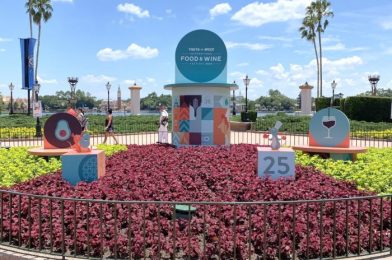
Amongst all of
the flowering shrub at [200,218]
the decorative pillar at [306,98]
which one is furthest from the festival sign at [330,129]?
the decorative pillar at [306,98]

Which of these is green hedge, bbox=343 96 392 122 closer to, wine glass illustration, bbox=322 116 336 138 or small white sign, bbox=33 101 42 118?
wine glass illustration, bbox=322 116 336 138

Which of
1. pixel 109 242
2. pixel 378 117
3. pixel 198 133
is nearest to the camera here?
pixel 109 242

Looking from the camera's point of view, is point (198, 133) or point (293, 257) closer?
point (293, 257)

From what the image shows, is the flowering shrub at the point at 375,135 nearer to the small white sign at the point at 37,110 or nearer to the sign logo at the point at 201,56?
the sign logo at the point at 201,56

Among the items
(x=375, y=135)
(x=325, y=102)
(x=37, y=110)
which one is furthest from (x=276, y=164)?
(x=325, y=102)

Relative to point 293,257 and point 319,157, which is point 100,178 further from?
point 319,157

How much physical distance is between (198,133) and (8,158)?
18.7 feet

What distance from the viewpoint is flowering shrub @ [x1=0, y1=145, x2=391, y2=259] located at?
5289mm

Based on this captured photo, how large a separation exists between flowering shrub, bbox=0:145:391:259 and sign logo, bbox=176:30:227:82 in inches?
222

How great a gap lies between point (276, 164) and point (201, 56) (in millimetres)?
6528

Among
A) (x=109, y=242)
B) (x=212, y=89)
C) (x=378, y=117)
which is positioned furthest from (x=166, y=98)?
(x=109, y=242)

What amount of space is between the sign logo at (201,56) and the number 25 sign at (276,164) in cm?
588

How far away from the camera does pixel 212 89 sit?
44.9 feet

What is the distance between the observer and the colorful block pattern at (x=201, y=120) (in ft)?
44.7
